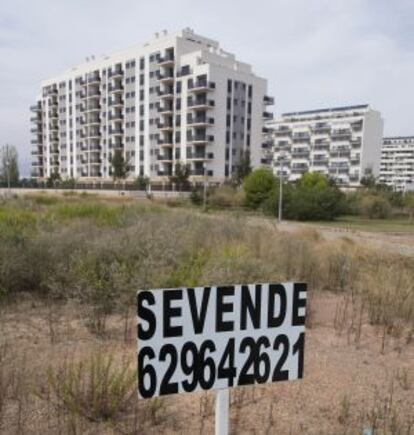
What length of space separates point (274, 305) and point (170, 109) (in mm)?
69078

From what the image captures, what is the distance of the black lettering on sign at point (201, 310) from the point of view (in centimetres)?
172

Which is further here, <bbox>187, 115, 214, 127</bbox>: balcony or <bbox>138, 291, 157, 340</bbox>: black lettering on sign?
<bbox>187, 115, 214, 127</bbox>: balcony

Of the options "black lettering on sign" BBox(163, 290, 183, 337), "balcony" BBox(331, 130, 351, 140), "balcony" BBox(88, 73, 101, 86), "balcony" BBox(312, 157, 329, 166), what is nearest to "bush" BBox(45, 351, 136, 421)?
"black lettering on sign" BBox(163, 290, 183, 337)

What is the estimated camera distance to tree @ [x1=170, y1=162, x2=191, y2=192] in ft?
191

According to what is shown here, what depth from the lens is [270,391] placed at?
3.70m

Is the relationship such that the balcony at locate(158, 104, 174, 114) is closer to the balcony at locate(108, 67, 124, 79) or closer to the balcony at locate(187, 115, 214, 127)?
the balcony at locate(187, 115, 214, 127)

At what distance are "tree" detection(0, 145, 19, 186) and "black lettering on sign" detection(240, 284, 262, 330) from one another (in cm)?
7974

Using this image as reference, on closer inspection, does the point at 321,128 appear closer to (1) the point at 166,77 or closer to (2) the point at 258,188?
(1) the point at 166,77

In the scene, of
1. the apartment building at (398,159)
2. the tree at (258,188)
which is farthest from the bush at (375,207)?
the apartment building at (398,159)

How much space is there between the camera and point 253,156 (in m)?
72.7

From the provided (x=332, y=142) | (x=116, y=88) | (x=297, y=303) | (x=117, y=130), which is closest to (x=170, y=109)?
(x=117, y=130)

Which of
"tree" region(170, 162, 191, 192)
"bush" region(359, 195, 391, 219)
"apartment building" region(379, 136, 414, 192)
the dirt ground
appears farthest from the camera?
"apartment building" region(379, 136, 414, 192)

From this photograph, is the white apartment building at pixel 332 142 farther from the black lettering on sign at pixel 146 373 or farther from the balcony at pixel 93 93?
the black lettering on sign at pixel 146 373

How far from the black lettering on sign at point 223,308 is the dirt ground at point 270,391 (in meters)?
1.63
